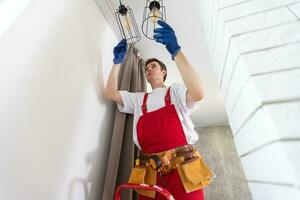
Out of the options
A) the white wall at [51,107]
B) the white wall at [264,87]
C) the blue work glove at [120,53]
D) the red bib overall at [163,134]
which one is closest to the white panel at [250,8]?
the white wall at [264,87]

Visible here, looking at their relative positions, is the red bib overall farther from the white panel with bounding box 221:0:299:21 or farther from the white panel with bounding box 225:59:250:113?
the white panel with bounding box 221:0:299:21

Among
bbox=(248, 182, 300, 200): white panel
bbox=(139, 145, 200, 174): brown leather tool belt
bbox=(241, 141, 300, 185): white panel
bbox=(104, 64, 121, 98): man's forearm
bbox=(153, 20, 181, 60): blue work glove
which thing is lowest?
bbox=(248, 182, 300, 200): white panel

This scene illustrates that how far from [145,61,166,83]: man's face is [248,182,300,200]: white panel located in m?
0.86

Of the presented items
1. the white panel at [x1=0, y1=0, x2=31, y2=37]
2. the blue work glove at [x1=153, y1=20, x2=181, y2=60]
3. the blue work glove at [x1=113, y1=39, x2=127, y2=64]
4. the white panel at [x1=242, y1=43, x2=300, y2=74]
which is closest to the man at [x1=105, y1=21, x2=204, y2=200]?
the blue work glove at [x1=153, y1=20, x2=181, y2=60]

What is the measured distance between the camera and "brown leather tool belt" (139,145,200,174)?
90 cm

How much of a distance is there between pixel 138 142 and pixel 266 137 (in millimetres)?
711

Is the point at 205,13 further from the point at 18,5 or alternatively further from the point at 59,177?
the point at 59,177

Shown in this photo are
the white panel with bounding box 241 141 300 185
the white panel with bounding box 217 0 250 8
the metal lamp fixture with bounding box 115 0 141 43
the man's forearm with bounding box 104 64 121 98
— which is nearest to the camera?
the white panel with bounding box 241 141 300 185

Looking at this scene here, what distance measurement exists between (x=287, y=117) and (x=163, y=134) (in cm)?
62

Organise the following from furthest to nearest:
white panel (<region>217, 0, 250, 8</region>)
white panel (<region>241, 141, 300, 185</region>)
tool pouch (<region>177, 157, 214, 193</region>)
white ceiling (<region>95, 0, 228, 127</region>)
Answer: white ceiling (<region>95, 0, 228, 127</region>)
tool pouch (<region>177, 157, 214, 193</region>)
white panel (<region>217, 0, 250, 8</region>)
white panel (<region>241, 141, 300, 185</region>)

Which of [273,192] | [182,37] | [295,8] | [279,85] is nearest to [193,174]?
[273,192]

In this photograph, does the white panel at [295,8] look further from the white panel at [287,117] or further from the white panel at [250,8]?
the white panel at [287,117]

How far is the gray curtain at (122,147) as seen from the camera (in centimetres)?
97

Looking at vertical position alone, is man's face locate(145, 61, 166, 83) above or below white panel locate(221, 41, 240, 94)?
above
